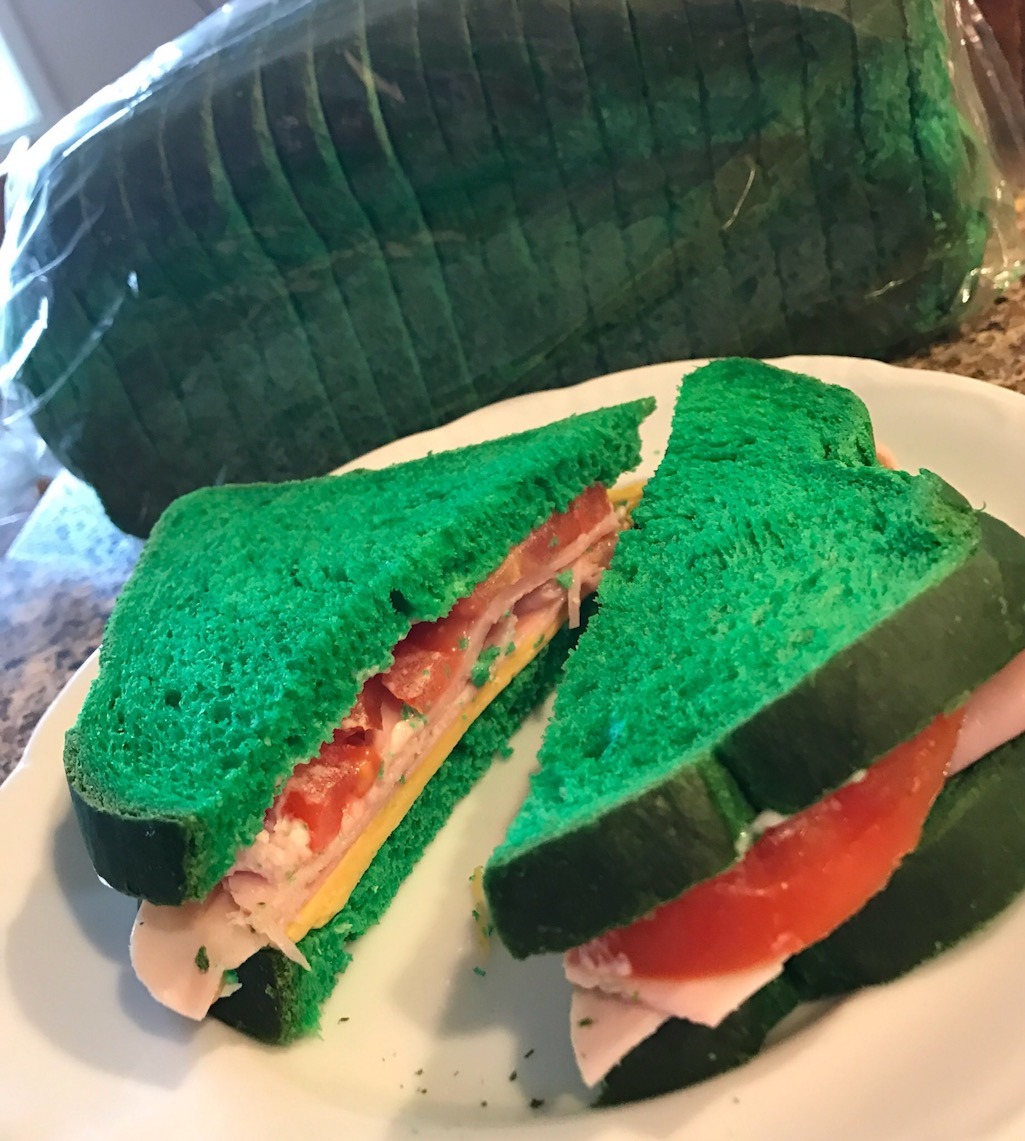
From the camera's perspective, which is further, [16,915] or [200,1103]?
[16,915]

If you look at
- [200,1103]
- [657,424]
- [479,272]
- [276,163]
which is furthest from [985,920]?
[276,163]

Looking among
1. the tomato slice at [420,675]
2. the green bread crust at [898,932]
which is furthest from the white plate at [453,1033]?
the tomato slice at [420,675]

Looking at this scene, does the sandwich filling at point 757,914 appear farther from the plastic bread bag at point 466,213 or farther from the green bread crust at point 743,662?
the plastic bread bag at point 466,213

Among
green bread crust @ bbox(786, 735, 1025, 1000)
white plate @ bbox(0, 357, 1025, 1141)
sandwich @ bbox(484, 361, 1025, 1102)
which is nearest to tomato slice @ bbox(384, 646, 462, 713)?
white plate @ bbox(0, 357, 1025, 1141)

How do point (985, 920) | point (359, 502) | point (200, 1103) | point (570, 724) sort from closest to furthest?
point (985, 920), point (200, 1103), point (570, 724), point (359, 502)

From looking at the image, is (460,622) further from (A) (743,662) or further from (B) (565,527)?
(A) (743,662)

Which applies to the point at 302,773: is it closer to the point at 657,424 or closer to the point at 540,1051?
the point at 540,1051
